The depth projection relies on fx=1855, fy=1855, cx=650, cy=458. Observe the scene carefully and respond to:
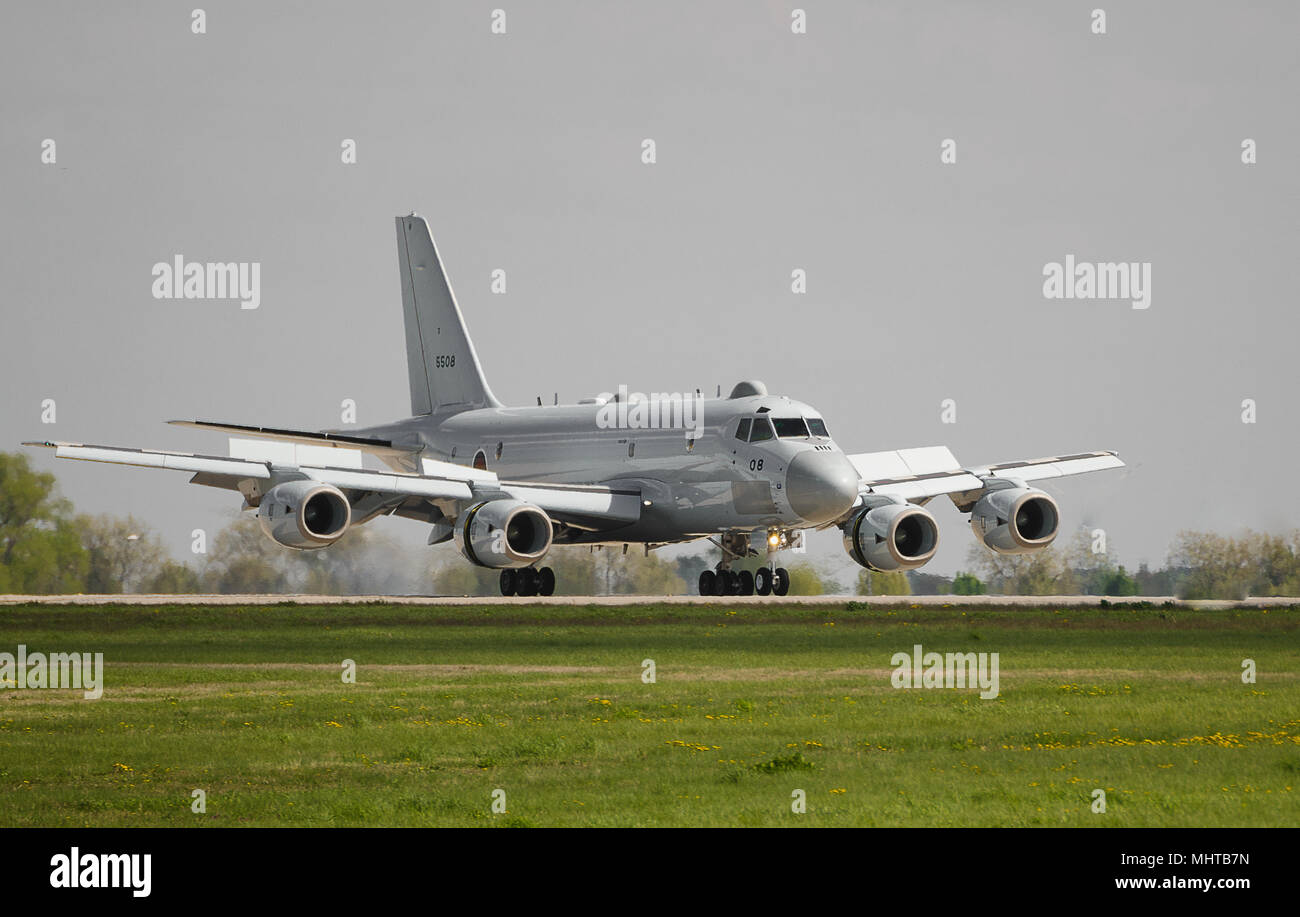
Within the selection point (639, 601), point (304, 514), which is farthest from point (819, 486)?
point (304, 514)

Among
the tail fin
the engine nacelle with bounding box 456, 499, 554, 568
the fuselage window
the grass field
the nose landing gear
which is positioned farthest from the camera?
the tail fin

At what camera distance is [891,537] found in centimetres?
4844

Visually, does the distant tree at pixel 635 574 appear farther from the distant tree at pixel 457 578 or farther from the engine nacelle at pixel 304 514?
the engine nacelle at pixel 304 514

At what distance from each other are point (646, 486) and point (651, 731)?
28919mm

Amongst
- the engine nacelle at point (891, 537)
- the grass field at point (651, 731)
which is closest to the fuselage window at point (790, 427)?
the engine nacelle at point (891, 537)

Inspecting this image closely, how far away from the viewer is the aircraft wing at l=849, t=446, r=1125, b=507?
52.4 metres

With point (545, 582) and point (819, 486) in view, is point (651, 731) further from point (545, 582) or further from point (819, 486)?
point (545, 582)

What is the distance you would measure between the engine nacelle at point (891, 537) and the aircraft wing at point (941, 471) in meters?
1.67

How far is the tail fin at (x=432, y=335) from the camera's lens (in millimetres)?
64562

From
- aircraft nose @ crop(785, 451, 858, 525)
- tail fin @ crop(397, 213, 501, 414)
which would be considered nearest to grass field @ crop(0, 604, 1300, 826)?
aircraft nose @ crop(785, 451, 858, 525)

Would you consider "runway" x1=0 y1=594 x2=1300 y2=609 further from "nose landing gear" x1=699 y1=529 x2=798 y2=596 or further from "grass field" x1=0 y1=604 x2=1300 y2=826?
"grass field" x1=0 y1=604 x2=1300 y2=826

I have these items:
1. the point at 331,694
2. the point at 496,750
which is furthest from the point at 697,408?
the point at 496,750

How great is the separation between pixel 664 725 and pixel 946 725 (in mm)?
3448

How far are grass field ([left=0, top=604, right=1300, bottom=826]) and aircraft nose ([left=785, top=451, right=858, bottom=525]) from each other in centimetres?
845
